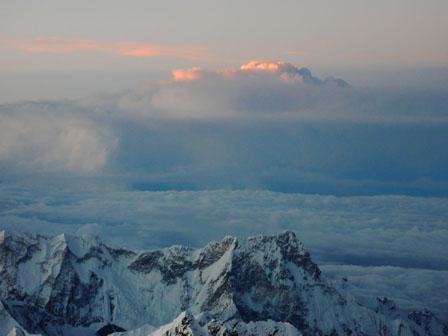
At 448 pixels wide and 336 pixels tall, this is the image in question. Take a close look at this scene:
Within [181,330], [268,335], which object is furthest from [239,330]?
[181,330]

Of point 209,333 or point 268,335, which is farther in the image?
point 268,335

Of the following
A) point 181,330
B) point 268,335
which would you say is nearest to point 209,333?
point 181,330

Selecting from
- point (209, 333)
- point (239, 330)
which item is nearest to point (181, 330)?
point (209, 333)

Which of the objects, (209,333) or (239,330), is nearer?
(209,333)

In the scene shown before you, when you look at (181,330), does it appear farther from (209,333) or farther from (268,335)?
(268,335)

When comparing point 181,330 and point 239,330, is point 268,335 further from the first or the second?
point 181,330

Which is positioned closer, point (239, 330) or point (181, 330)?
point (181, 330)
